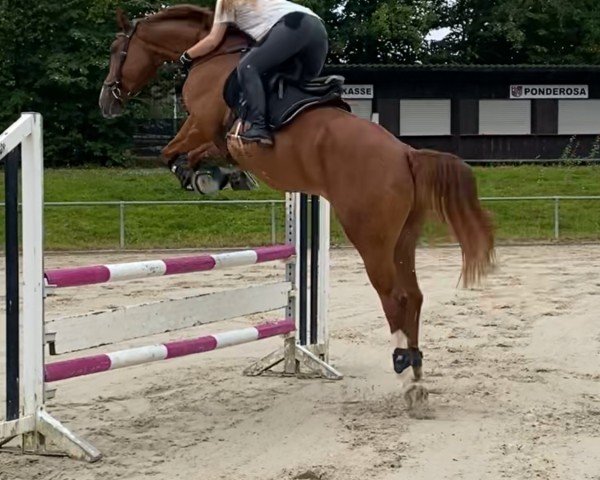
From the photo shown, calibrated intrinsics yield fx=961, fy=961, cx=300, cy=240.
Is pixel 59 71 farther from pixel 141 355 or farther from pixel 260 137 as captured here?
pixel 141 355

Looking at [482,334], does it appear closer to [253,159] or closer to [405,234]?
[405,234]

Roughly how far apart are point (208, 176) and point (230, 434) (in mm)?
1804

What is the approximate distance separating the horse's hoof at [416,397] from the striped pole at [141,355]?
121cm

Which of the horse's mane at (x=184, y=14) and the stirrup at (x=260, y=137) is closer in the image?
the stirrup at (x=260, y=137)

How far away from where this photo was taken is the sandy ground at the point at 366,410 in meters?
4.78

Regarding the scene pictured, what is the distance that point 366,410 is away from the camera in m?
6.06

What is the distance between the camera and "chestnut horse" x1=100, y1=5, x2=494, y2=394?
5.66 m

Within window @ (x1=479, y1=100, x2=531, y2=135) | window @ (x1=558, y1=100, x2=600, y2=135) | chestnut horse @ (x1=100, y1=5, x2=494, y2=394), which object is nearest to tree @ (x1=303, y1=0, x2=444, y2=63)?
window @ (x1=479, y1=100, x2=531, y2=135)

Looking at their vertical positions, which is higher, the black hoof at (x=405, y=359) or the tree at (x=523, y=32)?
the tree at (x=523, y=32)

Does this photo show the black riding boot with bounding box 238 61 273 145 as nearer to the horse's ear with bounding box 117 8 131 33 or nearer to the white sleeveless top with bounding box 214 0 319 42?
the white sleeveless top with bounding box 214 0 319 42

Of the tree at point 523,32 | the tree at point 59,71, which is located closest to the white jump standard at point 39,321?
the tree at point 59,71

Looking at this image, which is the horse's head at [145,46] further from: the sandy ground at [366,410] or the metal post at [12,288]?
the sandy ground at [366,410]

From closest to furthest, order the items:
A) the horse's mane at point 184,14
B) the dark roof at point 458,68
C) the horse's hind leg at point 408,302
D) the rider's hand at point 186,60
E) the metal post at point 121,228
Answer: the horse's hind leg at point 408,302 < the rider's hand at point 186,60 < the horse's mane at point 184,14 < the metal post at point 121,228 < the dark roof at point 458,68

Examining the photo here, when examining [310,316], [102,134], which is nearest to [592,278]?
[310,316]
